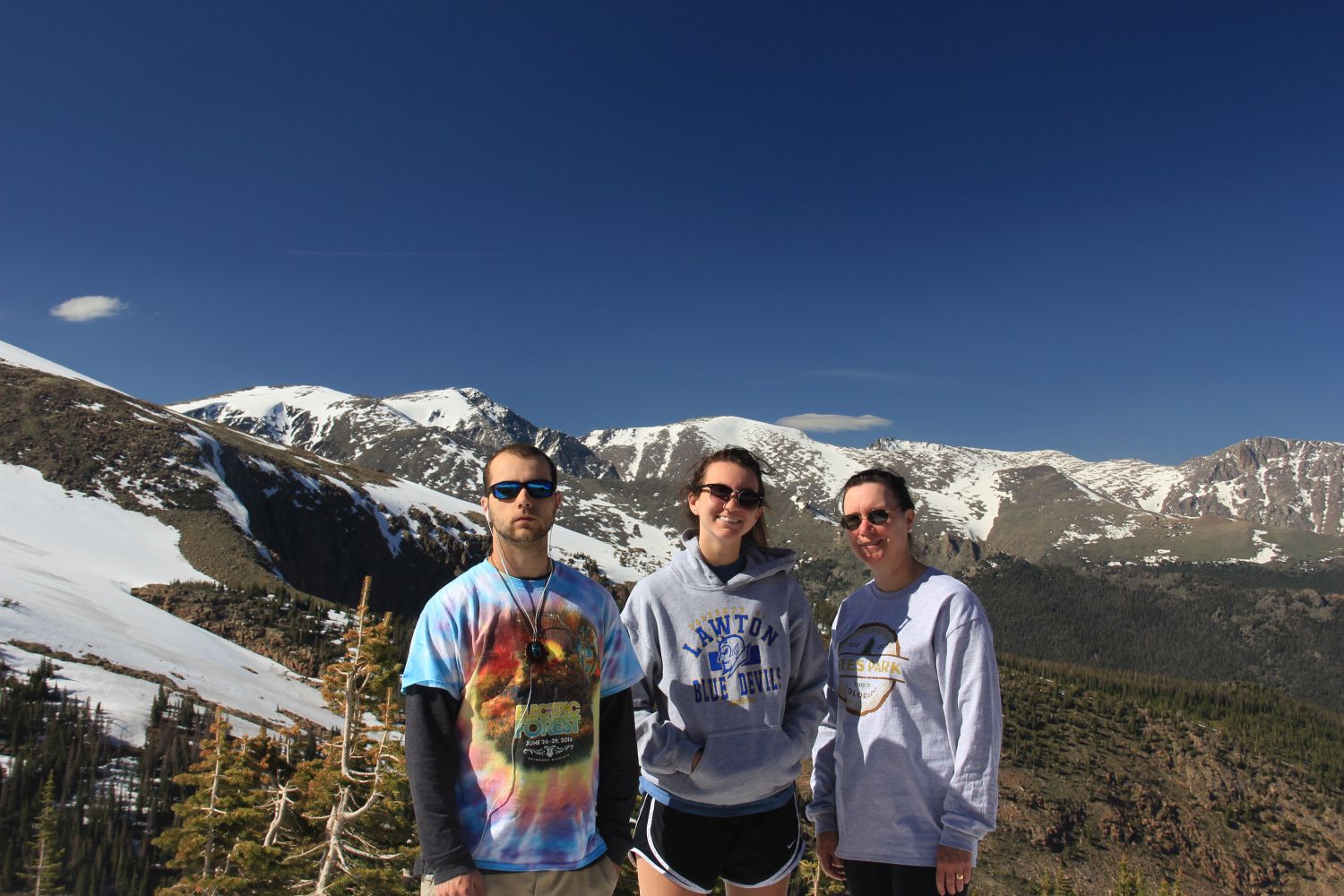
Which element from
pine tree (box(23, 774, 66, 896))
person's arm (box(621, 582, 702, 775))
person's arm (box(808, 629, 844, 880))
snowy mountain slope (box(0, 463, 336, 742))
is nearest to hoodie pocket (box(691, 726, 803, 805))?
person's arm (box(621, 582, 702, 775))

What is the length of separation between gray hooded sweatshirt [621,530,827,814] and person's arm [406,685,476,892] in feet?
4.73

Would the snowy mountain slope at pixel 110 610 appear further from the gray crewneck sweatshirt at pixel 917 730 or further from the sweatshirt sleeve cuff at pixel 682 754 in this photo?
the gray crewneck sweatshirt at pixel 917 730

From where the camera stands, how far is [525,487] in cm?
474

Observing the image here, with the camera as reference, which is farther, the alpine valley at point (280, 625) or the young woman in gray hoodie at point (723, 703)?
the alpine valley at point (280, 625)

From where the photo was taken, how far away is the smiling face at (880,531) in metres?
5.79

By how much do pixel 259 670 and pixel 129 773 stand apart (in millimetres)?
22431

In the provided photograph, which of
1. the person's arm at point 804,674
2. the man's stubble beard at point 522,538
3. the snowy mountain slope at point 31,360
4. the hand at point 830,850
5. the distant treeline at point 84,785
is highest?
the snowy mountain slope at point 31,360

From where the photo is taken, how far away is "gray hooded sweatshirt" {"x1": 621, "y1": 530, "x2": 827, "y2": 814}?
5281 millimetres

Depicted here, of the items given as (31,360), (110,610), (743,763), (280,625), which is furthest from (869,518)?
(31,360)

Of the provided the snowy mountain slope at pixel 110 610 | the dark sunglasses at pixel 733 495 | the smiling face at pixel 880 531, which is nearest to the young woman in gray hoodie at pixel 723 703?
the dark sunglasses at pixel 733 495

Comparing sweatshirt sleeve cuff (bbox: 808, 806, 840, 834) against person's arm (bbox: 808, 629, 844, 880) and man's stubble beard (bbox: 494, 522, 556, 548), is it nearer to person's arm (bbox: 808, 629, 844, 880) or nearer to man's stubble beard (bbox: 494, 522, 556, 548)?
person's arm (bbox: 808, 629, 844, 880)

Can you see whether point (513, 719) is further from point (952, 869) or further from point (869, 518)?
point (952, 869)

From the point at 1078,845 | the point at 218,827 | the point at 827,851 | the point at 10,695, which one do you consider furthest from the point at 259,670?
the point at 1078,845

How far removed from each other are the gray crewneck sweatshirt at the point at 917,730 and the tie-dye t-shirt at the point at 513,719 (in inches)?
82.0
